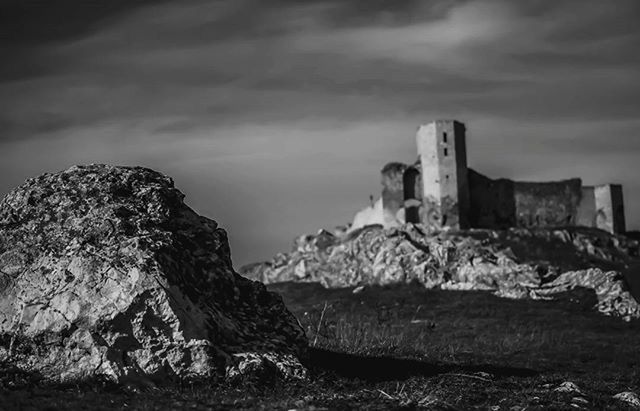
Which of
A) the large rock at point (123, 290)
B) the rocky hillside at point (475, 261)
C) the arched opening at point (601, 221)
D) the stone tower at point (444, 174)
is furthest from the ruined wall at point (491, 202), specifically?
the large rock at point (123, 290)

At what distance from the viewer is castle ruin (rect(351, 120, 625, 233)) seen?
76.6m

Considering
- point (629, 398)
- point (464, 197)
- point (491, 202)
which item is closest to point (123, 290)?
point (629, 398)

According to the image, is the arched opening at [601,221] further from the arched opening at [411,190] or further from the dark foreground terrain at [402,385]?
the dark foreground terrain at [402,385]

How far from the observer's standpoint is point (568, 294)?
4516 centimetres

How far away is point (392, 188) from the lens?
77625 millimetres

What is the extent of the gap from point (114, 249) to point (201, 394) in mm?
2703

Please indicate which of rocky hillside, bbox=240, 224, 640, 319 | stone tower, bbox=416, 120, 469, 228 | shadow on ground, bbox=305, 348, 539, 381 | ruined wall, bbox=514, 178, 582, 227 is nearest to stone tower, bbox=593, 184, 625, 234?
ruined wall, bbox=514, 178, 582, 227

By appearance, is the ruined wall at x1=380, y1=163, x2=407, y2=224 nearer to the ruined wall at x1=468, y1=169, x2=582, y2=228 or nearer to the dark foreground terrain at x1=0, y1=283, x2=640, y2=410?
the ruined wall at x1=468, y1=169, x2=582, y2=228

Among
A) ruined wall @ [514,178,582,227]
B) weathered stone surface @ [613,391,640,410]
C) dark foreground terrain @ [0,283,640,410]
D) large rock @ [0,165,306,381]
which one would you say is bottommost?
weathered stone surface @ [613,391,640,410]

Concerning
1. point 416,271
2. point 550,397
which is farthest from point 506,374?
point 416,271

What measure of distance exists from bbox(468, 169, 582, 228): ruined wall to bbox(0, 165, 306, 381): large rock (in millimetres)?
67289

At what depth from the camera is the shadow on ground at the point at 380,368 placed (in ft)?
41.9

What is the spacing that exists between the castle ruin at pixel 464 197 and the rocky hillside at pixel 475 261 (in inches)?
261

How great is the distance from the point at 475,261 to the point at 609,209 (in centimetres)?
3193
